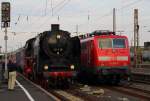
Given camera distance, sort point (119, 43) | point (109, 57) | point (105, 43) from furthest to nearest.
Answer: point (119, 43), point (105, 43), point (109, 57)

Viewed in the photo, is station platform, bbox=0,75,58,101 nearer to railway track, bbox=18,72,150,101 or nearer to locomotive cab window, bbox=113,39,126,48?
railway track, bbox=18,72,150,101

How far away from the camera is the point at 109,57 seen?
29625mm

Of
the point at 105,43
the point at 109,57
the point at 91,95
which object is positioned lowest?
the point at 91,95

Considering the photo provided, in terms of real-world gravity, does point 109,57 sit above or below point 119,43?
below

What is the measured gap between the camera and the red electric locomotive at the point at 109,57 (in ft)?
96.1

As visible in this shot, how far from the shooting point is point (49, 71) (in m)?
27.0

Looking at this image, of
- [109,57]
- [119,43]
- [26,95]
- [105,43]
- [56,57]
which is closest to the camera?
[26,95]

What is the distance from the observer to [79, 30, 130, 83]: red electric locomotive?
1153 inches

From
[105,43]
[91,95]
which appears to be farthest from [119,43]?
[91,95]

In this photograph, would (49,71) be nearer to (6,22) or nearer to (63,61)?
(63,61)

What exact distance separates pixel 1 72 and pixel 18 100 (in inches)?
683

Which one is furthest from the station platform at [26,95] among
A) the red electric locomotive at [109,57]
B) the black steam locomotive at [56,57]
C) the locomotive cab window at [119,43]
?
the locomotive cab window at [119,43]

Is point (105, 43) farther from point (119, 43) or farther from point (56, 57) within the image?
point (56, 57)

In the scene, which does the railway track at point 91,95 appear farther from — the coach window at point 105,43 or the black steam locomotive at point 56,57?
the coach window at point 105,43
